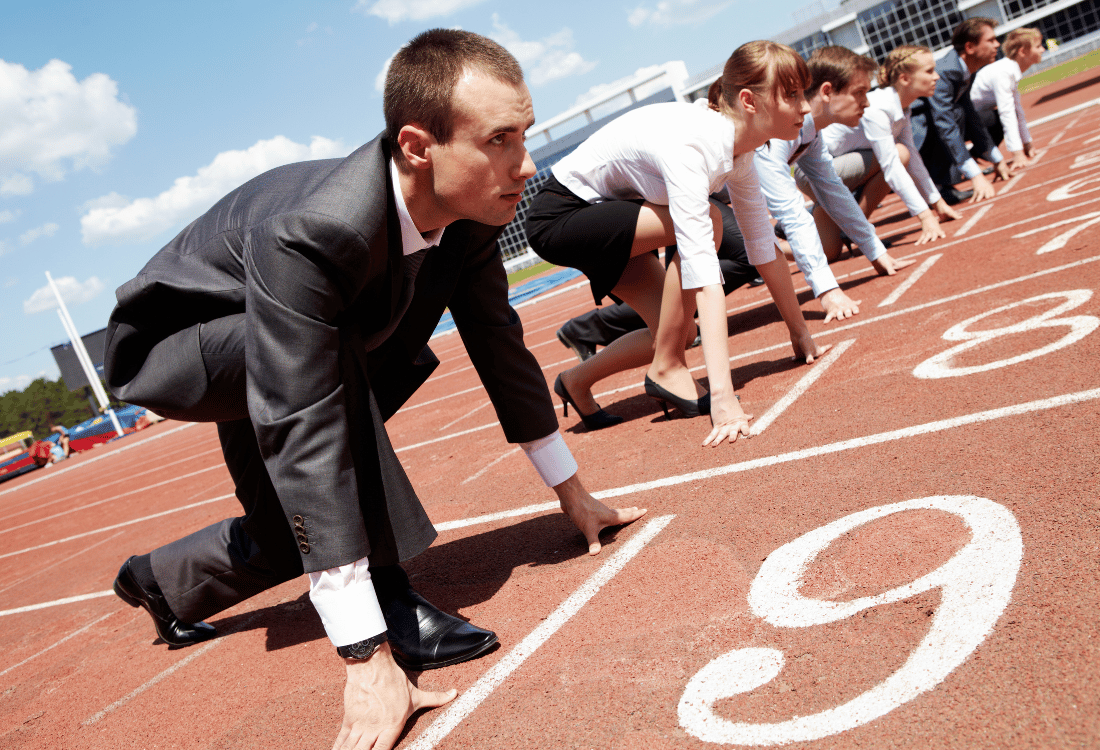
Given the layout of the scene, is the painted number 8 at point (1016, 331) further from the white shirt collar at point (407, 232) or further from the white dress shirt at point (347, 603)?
the white dress shirt at point (347, 603)

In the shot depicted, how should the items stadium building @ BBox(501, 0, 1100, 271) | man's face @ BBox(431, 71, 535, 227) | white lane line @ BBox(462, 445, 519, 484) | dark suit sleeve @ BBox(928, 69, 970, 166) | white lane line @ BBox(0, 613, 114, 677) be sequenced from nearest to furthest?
man's face @ BBox(431, 71, 535, 227), white lane line @ BBox(0, 613, 114, 677), white lane line @ BBox(462, 445, 519, 484), dark suit sleeve @ BBox(928, 69, 970, 166), stadium building @ BBox(501, 0, 1100, 271)

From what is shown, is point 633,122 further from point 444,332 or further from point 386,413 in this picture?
point 444,332

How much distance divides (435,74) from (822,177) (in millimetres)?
5164

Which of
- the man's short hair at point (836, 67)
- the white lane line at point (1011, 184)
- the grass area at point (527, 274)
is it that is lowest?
the white lane line at point (1011, 184)

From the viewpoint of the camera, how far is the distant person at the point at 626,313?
20.0 ft

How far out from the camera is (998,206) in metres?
8.27

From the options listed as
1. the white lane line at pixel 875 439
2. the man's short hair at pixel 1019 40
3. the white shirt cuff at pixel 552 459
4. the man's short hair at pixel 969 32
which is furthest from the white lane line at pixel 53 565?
the man's short hair at pixel 1019 40

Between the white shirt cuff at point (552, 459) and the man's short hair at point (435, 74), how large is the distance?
3.97 ft

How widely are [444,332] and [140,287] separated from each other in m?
17.9

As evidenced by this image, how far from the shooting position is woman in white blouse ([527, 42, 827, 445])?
3.98m

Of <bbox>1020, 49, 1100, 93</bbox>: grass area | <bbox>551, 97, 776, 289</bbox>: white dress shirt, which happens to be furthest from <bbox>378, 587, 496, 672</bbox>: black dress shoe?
<bbox>1020, 49, 1100, 93</bbox>: grass area

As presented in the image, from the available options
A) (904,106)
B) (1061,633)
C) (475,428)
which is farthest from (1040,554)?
(904,106)

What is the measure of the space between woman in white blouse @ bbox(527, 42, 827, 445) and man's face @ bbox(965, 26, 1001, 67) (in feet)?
21.4

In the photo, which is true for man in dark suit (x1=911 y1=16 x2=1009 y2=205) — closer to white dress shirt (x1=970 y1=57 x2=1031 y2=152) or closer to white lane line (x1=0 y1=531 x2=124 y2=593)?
white dress shirt (x1=970 y1=57 x2=1031 y2=152)
